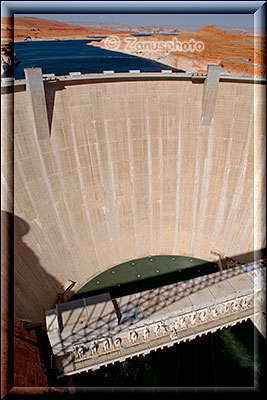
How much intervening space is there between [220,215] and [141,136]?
9.46 metres

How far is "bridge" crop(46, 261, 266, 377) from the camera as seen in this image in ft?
55.9

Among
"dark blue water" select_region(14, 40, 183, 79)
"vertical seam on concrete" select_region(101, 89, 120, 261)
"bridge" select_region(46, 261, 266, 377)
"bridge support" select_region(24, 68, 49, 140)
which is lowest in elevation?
"bridge" select_region(46, 261, 266, 377)

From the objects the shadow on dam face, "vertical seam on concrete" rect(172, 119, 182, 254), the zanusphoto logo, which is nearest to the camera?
the shadow on dam face

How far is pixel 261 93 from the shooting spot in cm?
2209

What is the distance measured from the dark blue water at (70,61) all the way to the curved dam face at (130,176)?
41.0 metres

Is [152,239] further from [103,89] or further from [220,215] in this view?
[103,89]

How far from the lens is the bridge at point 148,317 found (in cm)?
1705

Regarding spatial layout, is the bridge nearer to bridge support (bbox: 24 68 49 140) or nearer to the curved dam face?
the curved dam face

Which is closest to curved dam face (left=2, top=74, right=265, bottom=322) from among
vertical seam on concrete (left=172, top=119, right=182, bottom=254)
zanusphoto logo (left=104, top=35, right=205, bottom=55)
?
vertical seam on concrete (left=172, top=119, right=182, bottom=254)

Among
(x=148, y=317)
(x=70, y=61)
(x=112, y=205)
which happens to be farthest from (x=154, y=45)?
(x=148, y=317)

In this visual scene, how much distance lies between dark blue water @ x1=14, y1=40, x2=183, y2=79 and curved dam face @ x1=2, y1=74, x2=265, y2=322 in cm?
4097

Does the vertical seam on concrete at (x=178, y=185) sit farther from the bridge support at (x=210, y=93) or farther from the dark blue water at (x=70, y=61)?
the dark blue water at (x=70, y=61)

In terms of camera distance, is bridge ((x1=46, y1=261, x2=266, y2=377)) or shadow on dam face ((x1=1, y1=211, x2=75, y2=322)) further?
shadow on dam face ((x1=1, y1=211, x2=75, y2=322))

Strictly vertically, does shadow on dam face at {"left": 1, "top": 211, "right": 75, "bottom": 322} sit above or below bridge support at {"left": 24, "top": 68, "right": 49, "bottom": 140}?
below
